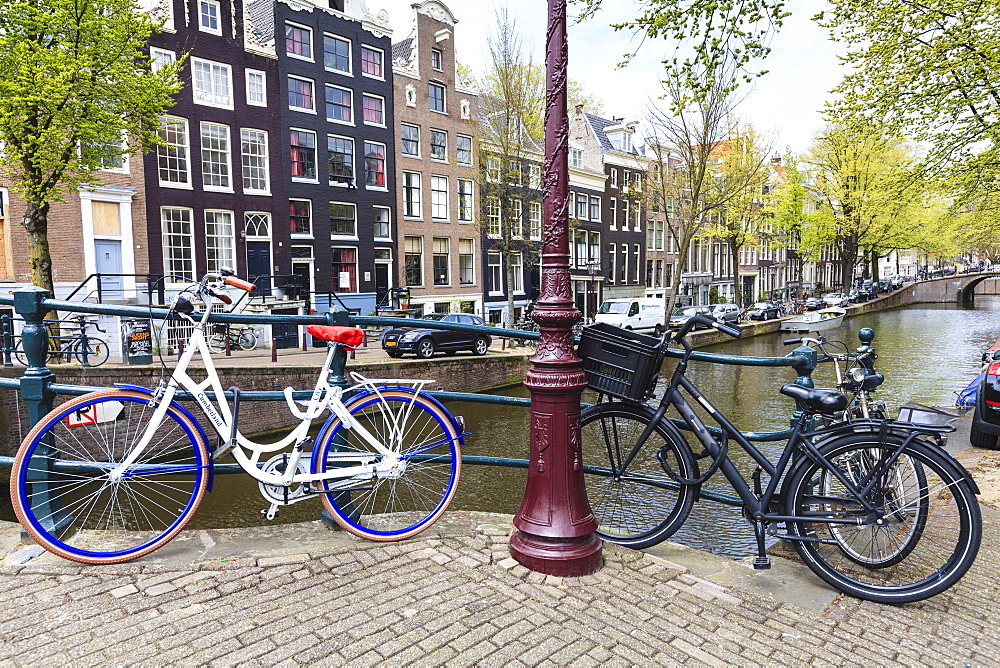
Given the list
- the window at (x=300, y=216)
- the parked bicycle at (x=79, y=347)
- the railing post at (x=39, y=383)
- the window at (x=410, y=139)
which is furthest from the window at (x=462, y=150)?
the railing post at (x=39, y=383)

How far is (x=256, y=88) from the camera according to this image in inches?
896

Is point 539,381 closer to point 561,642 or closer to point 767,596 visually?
point 561,642

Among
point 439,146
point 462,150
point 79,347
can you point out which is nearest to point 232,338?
point 79,347

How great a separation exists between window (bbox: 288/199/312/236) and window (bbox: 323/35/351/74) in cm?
539

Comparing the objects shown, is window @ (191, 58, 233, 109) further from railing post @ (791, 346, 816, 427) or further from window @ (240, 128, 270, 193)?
railing post @ (791, 346, 816, 427)

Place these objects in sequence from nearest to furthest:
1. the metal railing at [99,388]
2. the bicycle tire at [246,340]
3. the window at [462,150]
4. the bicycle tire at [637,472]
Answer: the metal railing at [99,388], the bicycle tire at [637,472], the bicycle tire at [246,340], the window at [462,150]

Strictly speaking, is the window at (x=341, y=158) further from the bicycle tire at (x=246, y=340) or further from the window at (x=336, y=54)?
the bicycle tire at (x=246, y=340)

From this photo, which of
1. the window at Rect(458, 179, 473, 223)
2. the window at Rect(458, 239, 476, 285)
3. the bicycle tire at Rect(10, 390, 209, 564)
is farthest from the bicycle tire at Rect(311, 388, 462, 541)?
the window at Rect(458, 179, 473, 223)

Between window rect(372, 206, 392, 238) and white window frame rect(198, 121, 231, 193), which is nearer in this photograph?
white window frame rect(198, 121, 231, 193)

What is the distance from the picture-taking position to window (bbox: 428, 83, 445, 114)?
93.0ft

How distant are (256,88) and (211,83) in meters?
1.58

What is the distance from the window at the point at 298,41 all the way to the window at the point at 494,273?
37.5ft

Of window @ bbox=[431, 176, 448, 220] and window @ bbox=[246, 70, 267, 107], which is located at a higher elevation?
window @ bbox=[246, 70, 267, 107]

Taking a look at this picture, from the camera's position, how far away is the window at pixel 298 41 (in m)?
23.6
